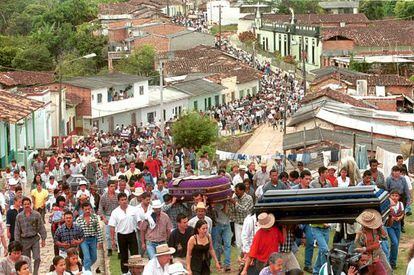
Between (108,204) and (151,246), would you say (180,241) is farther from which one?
(108,204)

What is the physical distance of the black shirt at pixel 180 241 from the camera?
12508 millimetres

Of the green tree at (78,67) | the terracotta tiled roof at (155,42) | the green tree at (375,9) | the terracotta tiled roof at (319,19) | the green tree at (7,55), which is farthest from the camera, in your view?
the green tree at (375,9)

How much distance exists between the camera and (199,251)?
40.3ft

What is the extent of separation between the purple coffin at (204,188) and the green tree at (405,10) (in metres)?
101

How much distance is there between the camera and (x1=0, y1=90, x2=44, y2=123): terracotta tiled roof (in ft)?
101

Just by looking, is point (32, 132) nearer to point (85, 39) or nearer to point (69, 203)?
point (69, 203)

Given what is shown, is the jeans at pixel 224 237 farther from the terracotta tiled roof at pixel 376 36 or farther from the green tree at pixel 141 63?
the terracotta tiled roof at pixel 376 36

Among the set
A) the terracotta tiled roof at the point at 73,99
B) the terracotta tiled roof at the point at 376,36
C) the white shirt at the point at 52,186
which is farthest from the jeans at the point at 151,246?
the terracotta tiled roof at the point at 376,36

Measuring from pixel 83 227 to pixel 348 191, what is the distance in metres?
4.37

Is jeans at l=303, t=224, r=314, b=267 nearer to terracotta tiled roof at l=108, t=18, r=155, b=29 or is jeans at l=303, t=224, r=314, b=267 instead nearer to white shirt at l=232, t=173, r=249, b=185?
white shirt at l=232, t=173, r=249, b=185

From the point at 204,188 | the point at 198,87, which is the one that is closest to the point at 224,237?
the point at 204,188

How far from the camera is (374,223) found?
35.2ft

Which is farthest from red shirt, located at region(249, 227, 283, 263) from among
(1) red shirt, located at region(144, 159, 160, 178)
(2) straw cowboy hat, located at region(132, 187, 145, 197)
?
(1) red shirt, located at region(144, 159, 160, 178)

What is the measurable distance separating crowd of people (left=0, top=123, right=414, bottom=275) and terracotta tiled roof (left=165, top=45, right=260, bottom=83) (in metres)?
52.6
